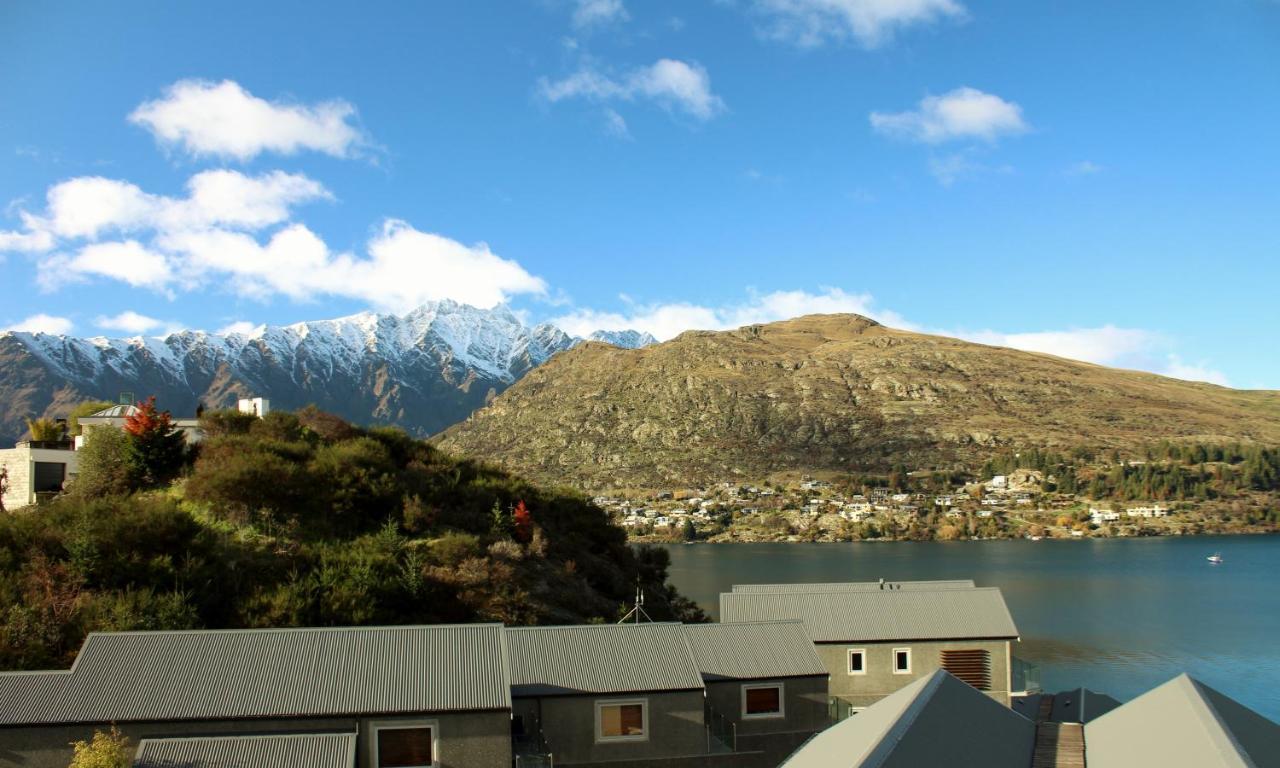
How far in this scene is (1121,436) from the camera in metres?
156

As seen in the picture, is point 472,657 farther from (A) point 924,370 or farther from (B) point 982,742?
(A) point 924,370

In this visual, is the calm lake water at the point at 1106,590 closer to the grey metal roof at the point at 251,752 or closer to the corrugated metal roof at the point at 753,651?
the corrugated metal roof at the point at 753,651

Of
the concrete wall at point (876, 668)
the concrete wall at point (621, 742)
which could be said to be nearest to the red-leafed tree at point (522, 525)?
the concrete wall at point (876, 668)

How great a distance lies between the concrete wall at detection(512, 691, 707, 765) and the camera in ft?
57.1

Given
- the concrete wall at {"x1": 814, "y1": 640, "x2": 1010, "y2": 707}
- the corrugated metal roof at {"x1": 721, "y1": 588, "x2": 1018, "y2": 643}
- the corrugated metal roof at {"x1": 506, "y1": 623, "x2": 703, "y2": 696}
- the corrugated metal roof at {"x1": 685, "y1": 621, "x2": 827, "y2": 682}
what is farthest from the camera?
the corrugated metal roof at {"x1": 721, "y1": 588, "x2": 1018, "y2": 643}

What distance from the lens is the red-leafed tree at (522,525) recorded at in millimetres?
33594

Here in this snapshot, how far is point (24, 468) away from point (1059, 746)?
106 ft

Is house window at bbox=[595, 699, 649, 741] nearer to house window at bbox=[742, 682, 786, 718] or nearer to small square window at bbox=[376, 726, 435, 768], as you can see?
house window at bbox=[742, 682, 786, 718]

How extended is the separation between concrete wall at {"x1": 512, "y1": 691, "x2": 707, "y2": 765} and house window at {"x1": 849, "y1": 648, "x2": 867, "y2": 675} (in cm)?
676

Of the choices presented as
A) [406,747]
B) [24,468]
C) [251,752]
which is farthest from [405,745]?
[24,468]

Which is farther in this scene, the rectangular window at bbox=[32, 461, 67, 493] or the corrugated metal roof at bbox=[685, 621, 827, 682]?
the rectangular window at bbox=[32, 461, 67, 493]

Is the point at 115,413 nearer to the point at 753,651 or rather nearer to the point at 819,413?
the point at 753,651

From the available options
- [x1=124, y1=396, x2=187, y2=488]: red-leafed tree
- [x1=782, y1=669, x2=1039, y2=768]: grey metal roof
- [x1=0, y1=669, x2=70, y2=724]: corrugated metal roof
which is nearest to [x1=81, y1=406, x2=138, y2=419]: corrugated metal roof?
[x1=124, y1=396, x2=187, y2=488]: red-leafed tree

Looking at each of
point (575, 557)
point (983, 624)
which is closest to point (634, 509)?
point (575, 557)
